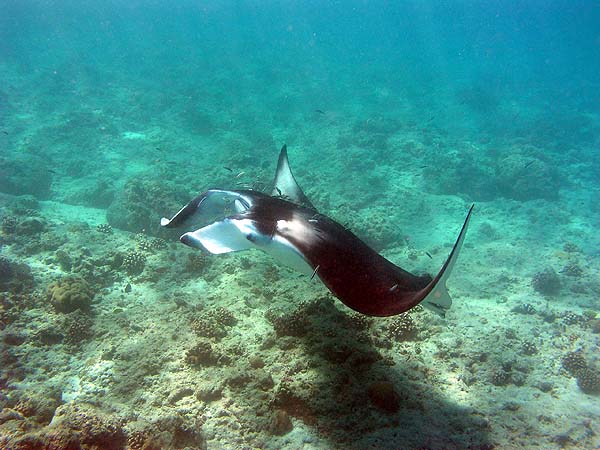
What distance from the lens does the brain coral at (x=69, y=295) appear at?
5562mm

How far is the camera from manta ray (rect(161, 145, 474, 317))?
2.69 metres

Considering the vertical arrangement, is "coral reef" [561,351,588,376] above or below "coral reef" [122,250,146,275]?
below

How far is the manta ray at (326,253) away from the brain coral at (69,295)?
3013 millimetres

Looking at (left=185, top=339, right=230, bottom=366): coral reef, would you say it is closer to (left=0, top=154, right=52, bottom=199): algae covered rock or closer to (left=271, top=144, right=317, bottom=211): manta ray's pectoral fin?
(left=271, top=144, right=317, bottom=211): manta ray's pectoral fin

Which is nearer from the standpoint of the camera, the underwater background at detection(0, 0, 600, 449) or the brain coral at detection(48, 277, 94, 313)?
the underwater background at detection(0, 0, 600, 449)

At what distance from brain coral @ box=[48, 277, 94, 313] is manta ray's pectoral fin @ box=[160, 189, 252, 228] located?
8.98ft

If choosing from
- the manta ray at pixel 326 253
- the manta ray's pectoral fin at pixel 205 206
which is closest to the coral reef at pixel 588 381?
the manta ray at pixel 326 253

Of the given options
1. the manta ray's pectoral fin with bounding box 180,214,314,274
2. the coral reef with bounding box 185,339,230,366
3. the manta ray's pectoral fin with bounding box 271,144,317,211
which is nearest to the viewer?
the manta ray's pectoral fin with bounding box 180,214,314,274

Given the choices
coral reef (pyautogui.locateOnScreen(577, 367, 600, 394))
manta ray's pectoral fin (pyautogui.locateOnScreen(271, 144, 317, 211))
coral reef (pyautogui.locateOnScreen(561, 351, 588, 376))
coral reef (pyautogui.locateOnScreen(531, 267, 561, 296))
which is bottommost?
coral reef (pyautogui.locateOnScreen(531, 267, 561, 296))

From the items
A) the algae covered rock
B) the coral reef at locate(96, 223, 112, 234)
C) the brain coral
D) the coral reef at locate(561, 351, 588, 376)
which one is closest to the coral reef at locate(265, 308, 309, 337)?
the brain coral

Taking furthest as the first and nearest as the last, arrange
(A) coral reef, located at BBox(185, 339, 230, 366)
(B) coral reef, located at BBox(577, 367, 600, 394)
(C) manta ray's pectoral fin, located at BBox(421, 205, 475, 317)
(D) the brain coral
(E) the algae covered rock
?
(E) the algae covered rock → (D) the brain coral → (B) coral reef, located at BBox(577, 367, 600, 394) → (A) coral reef, located at BBox(185, 339, 230, 366) → (C) manta ray's pectoral fin, located at BBox(421, 205, 475, 317)

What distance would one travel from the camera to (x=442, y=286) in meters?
2.63

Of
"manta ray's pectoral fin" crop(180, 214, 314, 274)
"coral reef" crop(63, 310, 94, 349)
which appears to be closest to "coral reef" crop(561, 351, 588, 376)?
"manta ray's pectoral fin" crop(180, 214, 314, 274)

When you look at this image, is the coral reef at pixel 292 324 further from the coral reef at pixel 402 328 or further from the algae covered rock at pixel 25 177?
the algae covered rock at pixel 25 177
